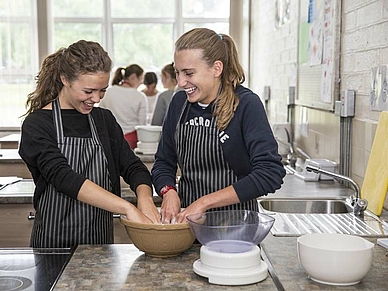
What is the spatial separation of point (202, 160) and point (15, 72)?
20.8 feet

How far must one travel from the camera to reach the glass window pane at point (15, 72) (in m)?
8.02

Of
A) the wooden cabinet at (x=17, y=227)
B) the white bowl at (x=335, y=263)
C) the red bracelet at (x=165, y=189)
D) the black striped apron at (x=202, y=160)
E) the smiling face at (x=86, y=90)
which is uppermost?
the smiling face at (x=86, y=90)

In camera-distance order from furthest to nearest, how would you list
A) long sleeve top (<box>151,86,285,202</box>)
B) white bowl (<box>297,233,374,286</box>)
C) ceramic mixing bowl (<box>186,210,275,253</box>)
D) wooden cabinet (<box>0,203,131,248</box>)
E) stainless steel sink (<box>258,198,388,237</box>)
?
1. wooden cabinet (<box>0,203,131,248</box>)
2. stainless steel sink (<box>258,198,388,237</box>)
3. long sleeve top (<box>151,86,285,202</box>)
4. ceramic mixing bowl (<box>186,210,275,253</box>)
5. white bowl (<box>297,233,374,286</box>)

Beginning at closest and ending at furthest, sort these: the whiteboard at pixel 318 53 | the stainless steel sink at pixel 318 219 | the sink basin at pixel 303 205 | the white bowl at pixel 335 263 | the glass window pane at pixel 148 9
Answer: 1. the white bowl at pixel 335 263
2. the stainless steel sink at pixel 318 219
3. the sink basin at pixel 303 205
4. the whiteboard at pixel 318 53
5. the glass window pane at pixel 148 9

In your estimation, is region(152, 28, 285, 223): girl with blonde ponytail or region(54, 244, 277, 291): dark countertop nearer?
region(54, 244, 277, 291): dark countertop

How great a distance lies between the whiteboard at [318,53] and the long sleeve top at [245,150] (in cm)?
141

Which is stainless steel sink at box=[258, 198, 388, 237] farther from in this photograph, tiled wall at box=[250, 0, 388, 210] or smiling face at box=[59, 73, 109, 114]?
smiling face at box=[59, 73, 109, 114]

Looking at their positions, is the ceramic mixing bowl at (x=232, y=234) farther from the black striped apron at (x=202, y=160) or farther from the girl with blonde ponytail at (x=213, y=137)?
the black striped apron at (x=202, y=160)

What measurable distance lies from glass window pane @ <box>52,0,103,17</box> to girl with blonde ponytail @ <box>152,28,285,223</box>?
6.50 meters

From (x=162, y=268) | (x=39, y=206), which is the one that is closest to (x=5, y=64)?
(x=39, y=206)

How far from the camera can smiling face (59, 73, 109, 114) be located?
2086 mm

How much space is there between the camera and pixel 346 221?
252 centimetres

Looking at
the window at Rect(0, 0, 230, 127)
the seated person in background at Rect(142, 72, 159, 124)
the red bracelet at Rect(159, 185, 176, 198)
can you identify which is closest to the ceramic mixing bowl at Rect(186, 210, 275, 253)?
the red bracelet at Rect(159, 185, 176, 198)

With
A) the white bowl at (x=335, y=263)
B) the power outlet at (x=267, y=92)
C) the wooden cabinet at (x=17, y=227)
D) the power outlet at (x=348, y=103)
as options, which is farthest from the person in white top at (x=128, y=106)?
the white bowl at (x=335, y=263)
